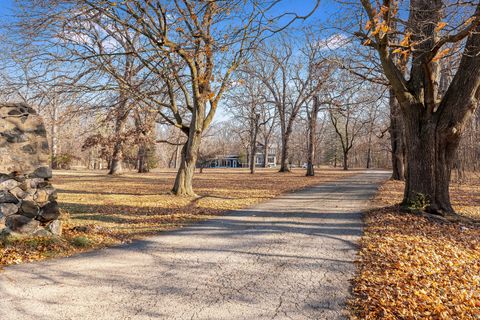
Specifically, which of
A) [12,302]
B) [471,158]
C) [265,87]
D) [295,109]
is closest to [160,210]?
[12,302]

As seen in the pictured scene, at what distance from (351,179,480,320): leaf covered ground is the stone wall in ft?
16.8

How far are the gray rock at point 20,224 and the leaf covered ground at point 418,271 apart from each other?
16.8 feet

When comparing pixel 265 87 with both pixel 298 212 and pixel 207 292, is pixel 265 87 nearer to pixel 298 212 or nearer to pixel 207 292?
pixel 298 212

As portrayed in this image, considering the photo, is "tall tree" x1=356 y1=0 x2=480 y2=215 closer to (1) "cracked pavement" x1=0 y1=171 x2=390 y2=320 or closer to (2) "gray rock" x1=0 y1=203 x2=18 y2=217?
(1) "cracked pavement" x1=0 y1=171 x2=390 y2=320

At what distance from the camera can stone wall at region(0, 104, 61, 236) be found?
489 cm

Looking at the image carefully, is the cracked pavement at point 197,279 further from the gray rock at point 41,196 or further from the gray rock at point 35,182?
the gray rock at point 35,182

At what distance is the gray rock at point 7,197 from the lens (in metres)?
4.78

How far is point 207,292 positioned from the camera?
11.2 feet

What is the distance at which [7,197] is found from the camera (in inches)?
191

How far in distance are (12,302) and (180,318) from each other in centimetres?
182

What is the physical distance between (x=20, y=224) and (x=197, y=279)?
11.0 ft

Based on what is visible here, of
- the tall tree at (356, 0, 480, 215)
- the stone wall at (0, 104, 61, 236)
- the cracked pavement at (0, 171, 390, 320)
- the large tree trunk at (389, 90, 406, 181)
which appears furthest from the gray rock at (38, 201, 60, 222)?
the large tree trunk at (389, 90, 406, 181)

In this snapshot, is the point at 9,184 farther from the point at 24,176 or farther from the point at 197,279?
the point at 197,279

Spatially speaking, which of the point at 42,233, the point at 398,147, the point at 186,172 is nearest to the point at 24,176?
the point at 42,233
